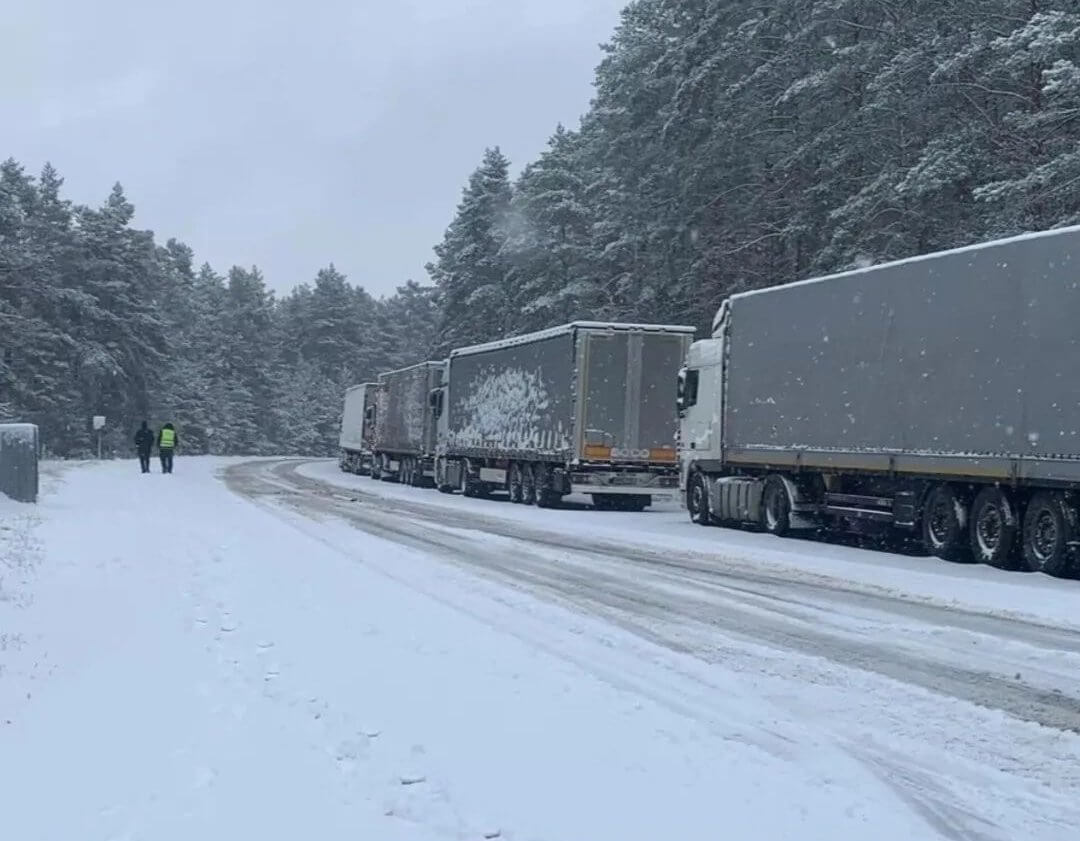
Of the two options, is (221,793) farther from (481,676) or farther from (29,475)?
(29,475)

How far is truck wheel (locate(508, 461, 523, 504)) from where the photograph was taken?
101 ft

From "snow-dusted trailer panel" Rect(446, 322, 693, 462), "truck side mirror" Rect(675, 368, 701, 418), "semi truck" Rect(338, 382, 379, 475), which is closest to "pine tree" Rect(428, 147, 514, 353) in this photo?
"semi truck" Rect(338, 382, 379, 475)

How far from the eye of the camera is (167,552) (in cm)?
1557

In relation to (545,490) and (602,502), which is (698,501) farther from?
(602,502)

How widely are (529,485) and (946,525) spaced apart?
14.4 meters

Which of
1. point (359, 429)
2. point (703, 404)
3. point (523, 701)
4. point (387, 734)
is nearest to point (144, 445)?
point (359, 429)

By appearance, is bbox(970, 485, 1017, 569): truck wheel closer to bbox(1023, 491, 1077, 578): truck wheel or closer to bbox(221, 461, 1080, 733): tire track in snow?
bbox(1023, 491, 1077, 578): truck wheel

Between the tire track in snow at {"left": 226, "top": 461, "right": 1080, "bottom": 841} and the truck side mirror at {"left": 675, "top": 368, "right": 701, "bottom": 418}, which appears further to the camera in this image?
the truck side mirror at {"left": 675, "top": 368, "right": 701, "bottom": 418}

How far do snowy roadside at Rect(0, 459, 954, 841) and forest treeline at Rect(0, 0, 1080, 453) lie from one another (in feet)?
57.6

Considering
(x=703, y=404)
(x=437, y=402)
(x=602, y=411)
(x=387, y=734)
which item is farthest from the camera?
(x=437, y=402)

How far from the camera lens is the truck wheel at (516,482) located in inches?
1211

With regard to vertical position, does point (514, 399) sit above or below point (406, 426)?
above

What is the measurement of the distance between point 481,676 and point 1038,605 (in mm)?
6538

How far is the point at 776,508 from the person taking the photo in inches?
849
